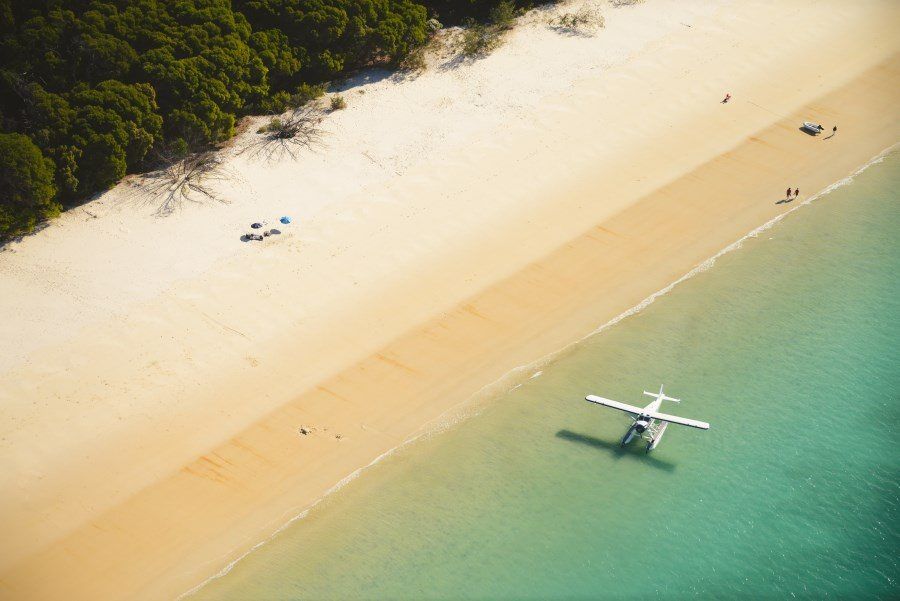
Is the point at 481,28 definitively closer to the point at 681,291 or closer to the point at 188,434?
the point at 681,291

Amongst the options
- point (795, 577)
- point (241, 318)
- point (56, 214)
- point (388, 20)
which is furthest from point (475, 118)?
point (795, 577)

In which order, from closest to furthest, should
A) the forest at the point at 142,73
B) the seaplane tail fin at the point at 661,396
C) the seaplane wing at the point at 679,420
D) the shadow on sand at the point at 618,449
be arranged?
the seaplane wing at the point at 679,420 < the shadow on sand at the point at 618,449 < the seaplane tail fin at the point at 661,396 < the forest at the point at 142,73

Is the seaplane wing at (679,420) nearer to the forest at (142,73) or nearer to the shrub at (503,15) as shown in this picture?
the forest at (142,73)

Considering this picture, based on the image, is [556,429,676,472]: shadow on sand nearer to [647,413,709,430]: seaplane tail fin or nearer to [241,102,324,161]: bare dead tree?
[647,413,709,430]: seaplane tail fin

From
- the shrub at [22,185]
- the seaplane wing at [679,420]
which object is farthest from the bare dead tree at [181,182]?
the seaplane wing at [679,420]

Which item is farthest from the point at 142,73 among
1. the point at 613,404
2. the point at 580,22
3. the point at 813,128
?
the point at 813,128
